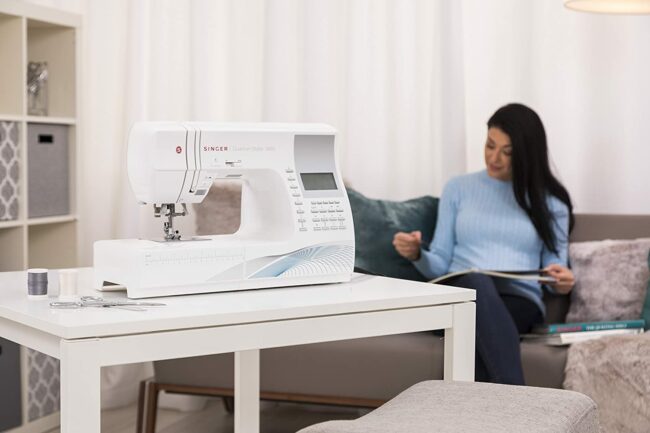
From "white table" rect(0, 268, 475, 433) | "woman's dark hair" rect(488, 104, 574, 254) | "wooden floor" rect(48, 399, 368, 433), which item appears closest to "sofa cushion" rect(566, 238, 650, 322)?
"woman's dark hair" rect(488, 104, 574, 254)

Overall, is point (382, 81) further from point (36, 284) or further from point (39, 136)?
point (36, 284)

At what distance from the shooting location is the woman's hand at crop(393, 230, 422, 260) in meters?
3.17

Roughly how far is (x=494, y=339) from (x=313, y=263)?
2.80ft

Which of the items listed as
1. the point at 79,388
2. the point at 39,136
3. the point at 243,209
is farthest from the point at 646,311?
the point at 39,136

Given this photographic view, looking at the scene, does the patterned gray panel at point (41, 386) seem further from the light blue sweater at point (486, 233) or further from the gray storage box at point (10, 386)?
the light blue sweater at point (486, 233)

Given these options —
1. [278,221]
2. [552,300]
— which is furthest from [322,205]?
[552,300]

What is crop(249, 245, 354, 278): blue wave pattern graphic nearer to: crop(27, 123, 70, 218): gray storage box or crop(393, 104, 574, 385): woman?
crop(393, 104, 574, 385): woman

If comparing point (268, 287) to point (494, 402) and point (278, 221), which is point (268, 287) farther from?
point (494, 402)

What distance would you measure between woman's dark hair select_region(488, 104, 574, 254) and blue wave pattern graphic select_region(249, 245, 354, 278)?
4.10ft

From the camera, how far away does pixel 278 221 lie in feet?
6.87

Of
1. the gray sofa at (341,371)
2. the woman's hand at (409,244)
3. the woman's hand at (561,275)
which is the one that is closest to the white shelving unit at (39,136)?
the gray sofa at (341,371)

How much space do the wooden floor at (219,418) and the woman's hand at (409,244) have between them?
77 cm

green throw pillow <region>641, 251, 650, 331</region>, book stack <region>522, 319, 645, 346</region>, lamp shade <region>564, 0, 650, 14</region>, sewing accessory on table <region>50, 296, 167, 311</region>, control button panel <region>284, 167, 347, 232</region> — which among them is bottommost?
book stack <region>522, 319, 645, 346</region>

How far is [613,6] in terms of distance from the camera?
3170 mm
